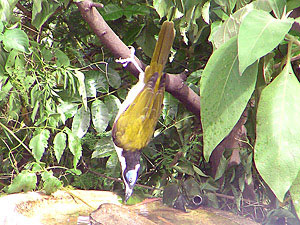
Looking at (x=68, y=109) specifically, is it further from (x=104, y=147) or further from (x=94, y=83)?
(x=104, y=147)

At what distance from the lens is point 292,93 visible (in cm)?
95

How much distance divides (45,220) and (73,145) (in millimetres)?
561

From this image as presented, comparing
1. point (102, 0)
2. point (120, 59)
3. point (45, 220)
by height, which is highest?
point (102, 0)

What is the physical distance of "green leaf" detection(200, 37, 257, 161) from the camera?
0.96 metres

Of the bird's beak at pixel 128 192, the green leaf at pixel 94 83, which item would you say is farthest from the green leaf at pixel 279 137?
the green leaf at pixel 94 83

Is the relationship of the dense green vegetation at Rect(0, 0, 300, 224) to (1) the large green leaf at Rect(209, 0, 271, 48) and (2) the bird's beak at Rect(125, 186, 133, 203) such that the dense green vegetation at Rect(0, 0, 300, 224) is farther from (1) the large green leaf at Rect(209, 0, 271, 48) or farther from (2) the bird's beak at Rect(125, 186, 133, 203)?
(2) the bird's beak at Rect(125, 186, 133, 203)

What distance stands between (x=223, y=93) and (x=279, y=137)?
0.60ft

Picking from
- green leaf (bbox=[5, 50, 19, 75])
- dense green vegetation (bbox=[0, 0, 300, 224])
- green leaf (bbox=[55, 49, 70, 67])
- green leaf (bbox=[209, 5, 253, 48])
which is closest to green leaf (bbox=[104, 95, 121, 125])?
dense green vegetation (bbox=[0, 0, 300, 224])

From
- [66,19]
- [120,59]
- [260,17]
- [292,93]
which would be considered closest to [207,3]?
[120,59]

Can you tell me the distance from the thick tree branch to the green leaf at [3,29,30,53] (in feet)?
1.03

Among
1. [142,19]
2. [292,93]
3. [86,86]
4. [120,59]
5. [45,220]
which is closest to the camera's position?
[292,93]

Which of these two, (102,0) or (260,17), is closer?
(260,17)

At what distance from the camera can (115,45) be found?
1.69m

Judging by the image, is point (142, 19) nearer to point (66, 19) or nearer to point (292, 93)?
point (66, 19)
